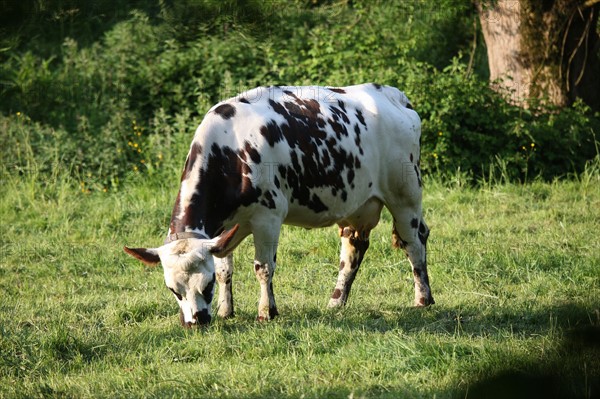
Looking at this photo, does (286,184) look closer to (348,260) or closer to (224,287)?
(224,287)

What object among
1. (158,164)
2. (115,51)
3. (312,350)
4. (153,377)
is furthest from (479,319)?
(115,51)

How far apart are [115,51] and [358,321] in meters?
9.19

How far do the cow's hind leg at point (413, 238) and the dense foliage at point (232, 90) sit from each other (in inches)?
141

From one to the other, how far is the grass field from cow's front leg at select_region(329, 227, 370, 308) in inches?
5.7

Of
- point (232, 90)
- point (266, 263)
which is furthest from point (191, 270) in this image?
point (232, 90)

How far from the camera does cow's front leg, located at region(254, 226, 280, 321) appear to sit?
6.37 meters

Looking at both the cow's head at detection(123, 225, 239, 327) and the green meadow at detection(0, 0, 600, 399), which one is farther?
the cow's head at detection(123, 225, 239, 327)

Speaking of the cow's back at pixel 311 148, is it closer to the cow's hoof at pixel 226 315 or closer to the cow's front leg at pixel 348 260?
the cow's front leg at pixel 348 260

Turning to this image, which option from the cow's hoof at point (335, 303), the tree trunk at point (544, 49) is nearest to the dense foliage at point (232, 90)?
the tree trunk at point (544, 49)

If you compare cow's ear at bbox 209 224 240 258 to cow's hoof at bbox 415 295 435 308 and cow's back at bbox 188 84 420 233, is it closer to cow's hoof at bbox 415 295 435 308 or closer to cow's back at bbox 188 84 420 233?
cow's back at bbox 188 84 420 233

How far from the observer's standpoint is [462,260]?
26.5ft

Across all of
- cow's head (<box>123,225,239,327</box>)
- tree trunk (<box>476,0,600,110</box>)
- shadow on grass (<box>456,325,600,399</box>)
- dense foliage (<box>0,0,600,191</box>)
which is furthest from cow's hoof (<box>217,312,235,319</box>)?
tree trunk (<box>476,0,600,110</box>)

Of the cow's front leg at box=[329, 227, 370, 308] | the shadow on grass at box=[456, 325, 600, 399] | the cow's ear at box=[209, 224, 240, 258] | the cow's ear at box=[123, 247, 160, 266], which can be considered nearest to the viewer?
the shadow on grass at box=[456, 325, 600, 399]

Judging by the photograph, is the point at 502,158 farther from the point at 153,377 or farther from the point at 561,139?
the point at 153,377
